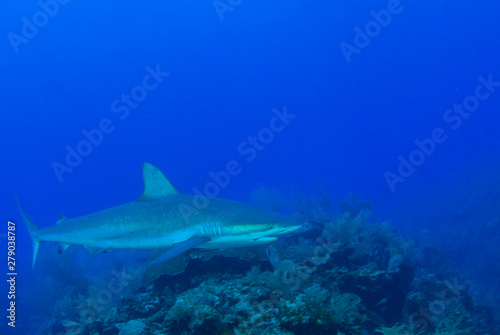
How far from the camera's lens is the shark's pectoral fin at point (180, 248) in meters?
→ 4.55

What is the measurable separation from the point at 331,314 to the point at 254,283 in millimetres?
1549

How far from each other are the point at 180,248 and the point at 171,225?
85 centimetres

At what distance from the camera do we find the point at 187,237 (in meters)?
5.55

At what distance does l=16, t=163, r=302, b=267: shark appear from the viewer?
5.27m

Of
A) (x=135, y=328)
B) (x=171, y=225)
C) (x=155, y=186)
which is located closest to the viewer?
(x=135, y=328)

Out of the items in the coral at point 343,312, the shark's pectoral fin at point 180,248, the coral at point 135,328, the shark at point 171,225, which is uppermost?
the shark at point 171,225

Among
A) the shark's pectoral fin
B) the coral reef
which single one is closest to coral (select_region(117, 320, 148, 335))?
the coral reef

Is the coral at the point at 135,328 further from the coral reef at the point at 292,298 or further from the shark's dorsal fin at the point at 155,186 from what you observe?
the shark's dorsal fin at the point at 155,186

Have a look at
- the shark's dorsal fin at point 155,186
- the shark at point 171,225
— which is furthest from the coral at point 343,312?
the shark's dorsal fin at point 155,186

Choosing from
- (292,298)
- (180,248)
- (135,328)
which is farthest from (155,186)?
(292,298)

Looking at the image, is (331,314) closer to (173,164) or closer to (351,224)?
(351,224)

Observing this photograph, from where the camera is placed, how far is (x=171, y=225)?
561cm

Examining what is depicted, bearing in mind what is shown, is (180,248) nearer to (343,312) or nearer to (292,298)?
(292,298)

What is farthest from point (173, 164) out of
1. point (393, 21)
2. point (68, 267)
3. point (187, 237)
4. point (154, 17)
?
point (187, 237)
